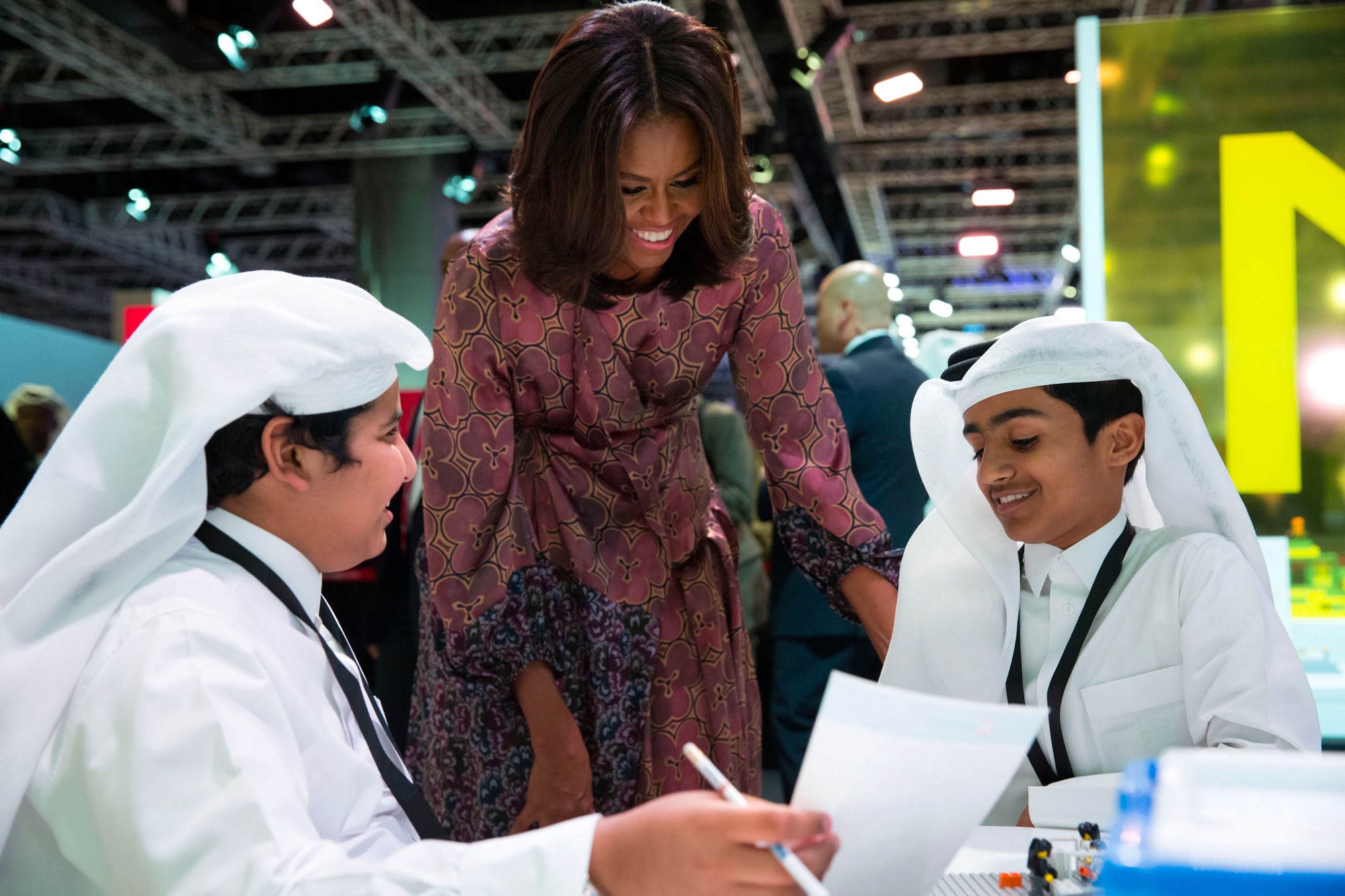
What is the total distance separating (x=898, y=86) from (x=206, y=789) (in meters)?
8.69

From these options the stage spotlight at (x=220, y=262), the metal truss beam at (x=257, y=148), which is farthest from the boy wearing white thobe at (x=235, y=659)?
the stage spotlight at (x=220, y=262)

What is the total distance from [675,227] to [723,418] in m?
3.04

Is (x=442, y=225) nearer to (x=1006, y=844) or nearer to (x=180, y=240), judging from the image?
(x=180, y=240)

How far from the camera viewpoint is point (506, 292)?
1.72m

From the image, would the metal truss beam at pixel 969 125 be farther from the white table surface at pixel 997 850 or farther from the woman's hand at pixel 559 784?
the white table surface at pixel 997 850

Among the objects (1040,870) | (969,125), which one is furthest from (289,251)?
(1040,870)

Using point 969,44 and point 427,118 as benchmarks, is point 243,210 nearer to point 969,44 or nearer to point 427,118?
point 427,118

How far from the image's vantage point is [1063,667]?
158cm

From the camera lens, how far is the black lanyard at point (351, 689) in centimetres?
121

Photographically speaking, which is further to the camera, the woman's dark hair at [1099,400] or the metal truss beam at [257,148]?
the metal truss beam at [257,148]

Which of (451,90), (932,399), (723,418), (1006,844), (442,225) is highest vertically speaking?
(451,90)

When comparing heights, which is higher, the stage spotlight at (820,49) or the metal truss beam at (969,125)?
the metal truss beam at (969,125)

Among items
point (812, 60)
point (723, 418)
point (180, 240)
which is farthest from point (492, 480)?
point (180, 240)

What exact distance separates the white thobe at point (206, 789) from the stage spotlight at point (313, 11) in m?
7.27
